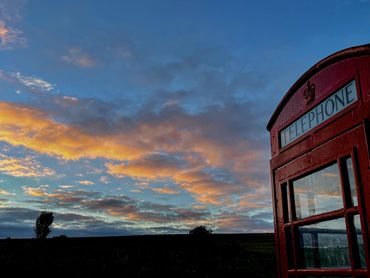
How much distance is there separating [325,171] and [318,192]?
20cm

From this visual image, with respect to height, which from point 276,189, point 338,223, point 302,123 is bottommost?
point 338,223

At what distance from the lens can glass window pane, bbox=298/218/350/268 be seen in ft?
9.57

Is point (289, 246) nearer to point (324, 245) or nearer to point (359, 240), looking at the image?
point (324, 245)

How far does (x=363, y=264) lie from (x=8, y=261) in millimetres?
15611

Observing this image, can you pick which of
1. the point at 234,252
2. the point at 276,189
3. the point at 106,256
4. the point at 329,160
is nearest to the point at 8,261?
the point at 106,256

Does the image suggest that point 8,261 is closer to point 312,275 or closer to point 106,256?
point 106,256

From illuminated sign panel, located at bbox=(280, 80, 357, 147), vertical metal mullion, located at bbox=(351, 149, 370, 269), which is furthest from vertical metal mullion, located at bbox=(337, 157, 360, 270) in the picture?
illuminated sign panel, located at bbox=(280, 80, 357, 147)

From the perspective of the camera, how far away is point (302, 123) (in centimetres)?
368

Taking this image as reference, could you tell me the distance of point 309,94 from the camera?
11.9ft

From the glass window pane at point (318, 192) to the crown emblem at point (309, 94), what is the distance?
66 cm

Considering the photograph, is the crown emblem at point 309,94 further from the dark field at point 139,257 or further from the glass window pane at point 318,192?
the dark field at point 139,257

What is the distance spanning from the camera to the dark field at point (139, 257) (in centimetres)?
1473

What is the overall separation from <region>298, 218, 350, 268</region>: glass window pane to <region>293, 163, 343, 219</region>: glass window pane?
12 centimetres

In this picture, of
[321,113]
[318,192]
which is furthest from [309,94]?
[318,192]
